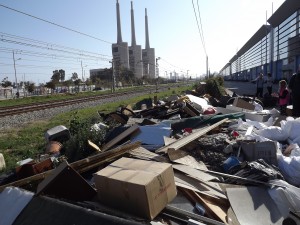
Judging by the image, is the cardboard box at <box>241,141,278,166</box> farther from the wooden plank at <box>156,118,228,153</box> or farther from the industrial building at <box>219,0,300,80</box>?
the industrial building at <box>219,0,300,80</box>

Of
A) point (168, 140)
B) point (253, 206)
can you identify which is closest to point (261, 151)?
point (253, 206)

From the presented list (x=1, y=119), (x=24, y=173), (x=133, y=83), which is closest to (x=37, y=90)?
(x=133, y=83)

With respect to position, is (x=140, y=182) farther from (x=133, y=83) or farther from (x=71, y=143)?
(x=133, y=83)

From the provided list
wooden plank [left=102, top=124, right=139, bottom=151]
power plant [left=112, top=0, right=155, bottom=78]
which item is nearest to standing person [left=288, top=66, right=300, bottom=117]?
wooden plank [left=102, top=124, right=139, bottom=151]

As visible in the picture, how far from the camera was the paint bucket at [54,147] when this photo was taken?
25.7 feet

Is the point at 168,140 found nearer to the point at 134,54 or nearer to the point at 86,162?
the point at 86,162

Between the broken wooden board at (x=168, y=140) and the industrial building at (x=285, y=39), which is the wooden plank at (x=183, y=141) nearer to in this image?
the broken wooden board at (x=168, y=140)

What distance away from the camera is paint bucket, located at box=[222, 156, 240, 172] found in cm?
531

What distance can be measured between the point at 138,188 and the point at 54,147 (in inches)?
195

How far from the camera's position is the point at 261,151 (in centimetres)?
546

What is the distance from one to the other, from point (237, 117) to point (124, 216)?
5.87 meters

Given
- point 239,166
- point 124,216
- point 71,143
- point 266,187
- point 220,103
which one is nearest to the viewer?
point 124,216

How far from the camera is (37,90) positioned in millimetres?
65875

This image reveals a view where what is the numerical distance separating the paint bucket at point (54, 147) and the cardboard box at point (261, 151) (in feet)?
14.2
